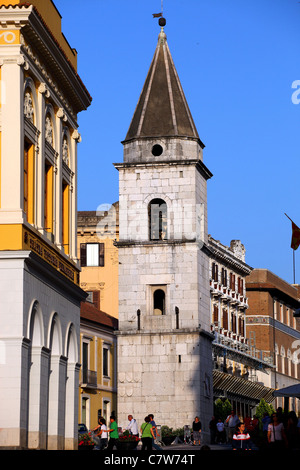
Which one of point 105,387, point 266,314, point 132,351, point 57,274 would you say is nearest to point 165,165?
point 132,351

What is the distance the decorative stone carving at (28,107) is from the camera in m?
37.0

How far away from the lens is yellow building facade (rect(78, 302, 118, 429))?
230 ft

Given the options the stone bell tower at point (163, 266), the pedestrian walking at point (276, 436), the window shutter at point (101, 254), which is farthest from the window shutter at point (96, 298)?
the pedestrian walking at point (276, 436)

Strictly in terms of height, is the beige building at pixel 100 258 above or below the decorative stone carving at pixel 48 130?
above

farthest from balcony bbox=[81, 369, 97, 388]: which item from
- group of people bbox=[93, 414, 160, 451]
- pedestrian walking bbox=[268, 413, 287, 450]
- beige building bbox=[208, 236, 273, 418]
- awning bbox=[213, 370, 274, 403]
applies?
pedestrian walking bbox=[268, 413, 287, 450]

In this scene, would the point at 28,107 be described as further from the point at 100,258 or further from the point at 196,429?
the point at 100,258

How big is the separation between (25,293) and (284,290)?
78186 mm

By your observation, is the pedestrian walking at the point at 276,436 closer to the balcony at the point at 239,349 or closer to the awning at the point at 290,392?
the awning at the point at 290,392

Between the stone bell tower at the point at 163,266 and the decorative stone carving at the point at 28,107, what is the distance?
28285mm

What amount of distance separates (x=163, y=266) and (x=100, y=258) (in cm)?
Result: 2172

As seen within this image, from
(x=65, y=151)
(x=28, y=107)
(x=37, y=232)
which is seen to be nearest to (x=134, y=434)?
(x=65, y=151)

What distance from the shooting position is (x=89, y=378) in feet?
233

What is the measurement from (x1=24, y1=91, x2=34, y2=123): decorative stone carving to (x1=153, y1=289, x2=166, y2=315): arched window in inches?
1150
